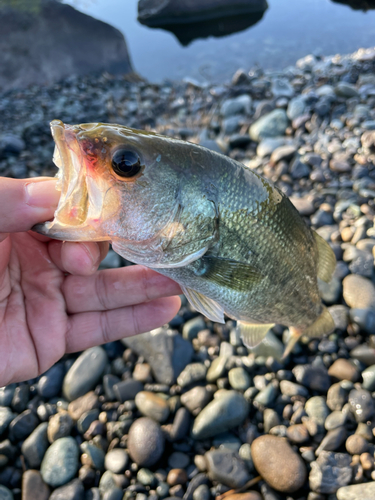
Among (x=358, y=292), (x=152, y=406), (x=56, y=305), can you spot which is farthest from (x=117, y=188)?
(x=358, y=292)

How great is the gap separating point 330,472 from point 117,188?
2.50 m

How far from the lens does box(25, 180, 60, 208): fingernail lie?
1683 millimetres

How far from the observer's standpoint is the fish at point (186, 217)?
1.58 metres

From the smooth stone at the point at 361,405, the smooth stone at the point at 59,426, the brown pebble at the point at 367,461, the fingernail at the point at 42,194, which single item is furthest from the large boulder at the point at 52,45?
the brown pebble at the point at 367,461

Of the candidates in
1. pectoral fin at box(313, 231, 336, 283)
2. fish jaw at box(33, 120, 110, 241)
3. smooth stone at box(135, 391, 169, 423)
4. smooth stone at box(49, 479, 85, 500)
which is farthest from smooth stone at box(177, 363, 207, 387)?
fish jaw at box(33, 120, 110, 241)

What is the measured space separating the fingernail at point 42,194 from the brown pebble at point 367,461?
2786 mm

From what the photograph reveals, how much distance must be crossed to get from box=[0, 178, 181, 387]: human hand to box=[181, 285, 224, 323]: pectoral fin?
0.31 meters

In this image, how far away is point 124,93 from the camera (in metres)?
9.15

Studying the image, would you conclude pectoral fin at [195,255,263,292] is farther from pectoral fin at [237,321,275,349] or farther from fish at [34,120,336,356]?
pectoral fin at [237,321,275,349]

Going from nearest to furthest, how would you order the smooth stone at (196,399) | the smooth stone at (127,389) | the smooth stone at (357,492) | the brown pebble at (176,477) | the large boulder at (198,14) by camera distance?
the smooth stone at (357,492), the brown pebble at (176,477), the smooth stone at (196,399), the smooth stone at (127,389), the large boulder at (198,14)

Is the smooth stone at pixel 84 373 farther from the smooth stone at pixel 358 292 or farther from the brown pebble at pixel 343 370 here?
the smooth stone at pixel 358 292

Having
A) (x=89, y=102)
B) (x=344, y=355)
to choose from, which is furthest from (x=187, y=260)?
(x=89, y=102)

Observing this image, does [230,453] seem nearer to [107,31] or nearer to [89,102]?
[89,102]

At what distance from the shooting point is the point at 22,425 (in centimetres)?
287
